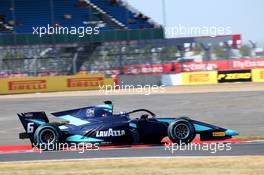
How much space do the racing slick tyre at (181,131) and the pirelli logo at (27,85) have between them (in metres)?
21.0

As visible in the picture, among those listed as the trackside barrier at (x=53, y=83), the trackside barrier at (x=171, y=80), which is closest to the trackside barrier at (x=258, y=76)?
the trackside barrier at (x=171, y=80)

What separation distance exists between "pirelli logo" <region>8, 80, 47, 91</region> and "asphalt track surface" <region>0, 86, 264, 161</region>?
4023 millimetres

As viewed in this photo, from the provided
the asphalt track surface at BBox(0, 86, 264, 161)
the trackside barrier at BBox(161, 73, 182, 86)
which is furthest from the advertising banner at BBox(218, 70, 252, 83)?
the asphalt track surface at BBox(0, 86, 264, 161)

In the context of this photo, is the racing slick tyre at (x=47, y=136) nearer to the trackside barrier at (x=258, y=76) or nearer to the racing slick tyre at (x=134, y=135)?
the racing slick tyre at (x=134, y=135)

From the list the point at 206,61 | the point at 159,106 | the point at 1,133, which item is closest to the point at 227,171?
the point at 1,133

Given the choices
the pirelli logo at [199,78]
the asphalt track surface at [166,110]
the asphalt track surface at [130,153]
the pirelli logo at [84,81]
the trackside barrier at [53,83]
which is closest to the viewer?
the asphalt track surface at [130,153]

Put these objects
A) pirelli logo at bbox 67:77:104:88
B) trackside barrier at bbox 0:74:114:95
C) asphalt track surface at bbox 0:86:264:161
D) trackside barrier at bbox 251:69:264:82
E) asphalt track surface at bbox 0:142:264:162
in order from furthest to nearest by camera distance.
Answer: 1. trackside barrier at bbox 251:69:264:82
2. pirelli logo at bbox 67:77:104:88
3. trackside barrier at bbox 0:74:114:95
4. asphalt track surface at bbox 0:86:264:161
5. asphalt track surface at bbox 0:142:264:162

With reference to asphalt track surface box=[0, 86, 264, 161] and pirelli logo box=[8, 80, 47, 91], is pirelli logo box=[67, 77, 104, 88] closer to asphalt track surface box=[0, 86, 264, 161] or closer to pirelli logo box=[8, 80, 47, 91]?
pirelli logo box=[8, 80, 47, 91]

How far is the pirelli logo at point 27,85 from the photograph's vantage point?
103 feet

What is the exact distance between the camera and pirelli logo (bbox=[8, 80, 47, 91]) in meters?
31.5

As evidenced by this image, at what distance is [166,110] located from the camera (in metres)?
21.7

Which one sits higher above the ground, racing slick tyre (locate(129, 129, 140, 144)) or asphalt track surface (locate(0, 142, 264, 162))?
racing slick tyre (locate(129, 129, 140, 144))

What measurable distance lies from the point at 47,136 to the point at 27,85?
20.3m

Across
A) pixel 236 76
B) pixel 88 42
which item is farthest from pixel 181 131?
pixel 88 42
